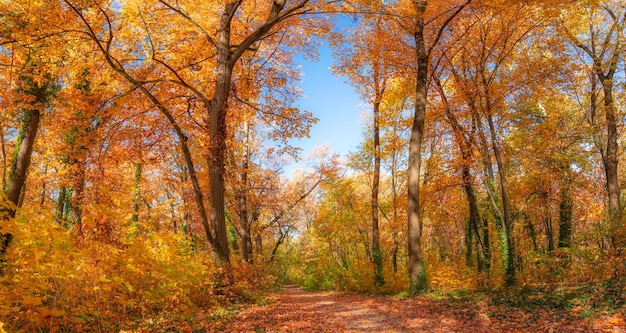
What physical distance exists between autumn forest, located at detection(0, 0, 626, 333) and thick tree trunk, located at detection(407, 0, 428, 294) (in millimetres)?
65

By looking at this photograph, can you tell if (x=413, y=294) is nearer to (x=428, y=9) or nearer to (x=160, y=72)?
(x=428, y=9)

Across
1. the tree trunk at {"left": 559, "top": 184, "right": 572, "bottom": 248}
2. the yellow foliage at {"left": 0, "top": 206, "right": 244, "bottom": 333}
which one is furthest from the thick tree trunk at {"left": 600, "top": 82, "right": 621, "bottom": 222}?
the yellow foliage at {"left": 0, "top": 206, "right": 244, "bottom": 333}

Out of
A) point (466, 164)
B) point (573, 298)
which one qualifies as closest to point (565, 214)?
point (466, 164)

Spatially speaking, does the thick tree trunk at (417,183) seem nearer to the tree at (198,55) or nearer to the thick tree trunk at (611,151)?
the tree at (198,55)

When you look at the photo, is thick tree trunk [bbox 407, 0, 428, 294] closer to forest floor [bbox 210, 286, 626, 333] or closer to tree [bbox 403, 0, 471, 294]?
tree [bbox 403, 0, 471, 294]

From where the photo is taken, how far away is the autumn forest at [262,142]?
208 inches

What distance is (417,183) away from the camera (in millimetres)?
11312

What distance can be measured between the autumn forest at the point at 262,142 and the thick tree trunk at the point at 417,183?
65 mm

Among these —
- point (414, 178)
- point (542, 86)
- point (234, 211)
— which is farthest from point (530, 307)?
point (234, 211)

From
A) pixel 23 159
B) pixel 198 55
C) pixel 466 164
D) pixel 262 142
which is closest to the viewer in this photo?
pixel 198 55

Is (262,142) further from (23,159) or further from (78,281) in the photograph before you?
(78,281)

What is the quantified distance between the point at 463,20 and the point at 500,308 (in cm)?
1002

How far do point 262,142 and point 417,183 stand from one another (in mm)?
11965

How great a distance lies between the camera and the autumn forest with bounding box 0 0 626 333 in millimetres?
5273
